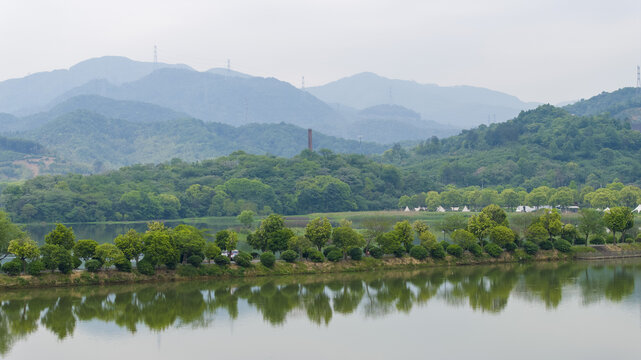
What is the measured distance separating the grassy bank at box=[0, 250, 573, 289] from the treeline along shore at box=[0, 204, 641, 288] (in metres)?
0.06

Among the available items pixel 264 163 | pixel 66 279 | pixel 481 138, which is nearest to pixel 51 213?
pixel 264 163

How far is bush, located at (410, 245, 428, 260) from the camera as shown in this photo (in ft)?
178

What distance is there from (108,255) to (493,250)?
90.3ft

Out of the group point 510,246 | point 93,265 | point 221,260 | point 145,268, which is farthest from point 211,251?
point 510,246

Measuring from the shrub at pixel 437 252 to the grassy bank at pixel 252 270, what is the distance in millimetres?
332

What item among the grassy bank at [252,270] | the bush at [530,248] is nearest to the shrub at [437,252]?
the grassy bank at [252,270]

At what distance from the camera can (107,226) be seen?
9725cm

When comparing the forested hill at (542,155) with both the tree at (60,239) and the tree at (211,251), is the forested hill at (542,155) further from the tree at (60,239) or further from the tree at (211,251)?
the tree at (60,239)

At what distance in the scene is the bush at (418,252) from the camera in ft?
178

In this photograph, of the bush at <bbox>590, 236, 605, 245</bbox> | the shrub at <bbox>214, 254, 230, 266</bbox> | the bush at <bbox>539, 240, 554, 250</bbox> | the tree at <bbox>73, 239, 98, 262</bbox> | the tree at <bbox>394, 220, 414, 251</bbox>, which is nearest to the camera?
the tree at <bbox>73, 239, 98, 262</bbox>

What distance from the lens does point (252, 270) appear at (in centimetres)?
5006

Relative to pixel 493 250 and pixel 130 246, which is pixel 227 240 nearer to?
pixel 130 246

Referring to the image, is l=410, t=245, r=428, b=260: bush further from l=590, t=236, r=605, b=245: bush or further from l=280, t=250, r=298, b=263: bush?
l=590, t=236, r=605, b=245: bush

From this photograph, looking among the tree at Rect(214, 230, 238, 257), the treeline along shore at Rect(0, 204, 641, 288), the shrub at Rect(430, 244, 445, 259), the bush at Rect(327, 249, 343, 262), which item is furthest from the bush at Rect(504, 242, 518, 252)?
the tree at Rect(214, 230, 238, 257)
